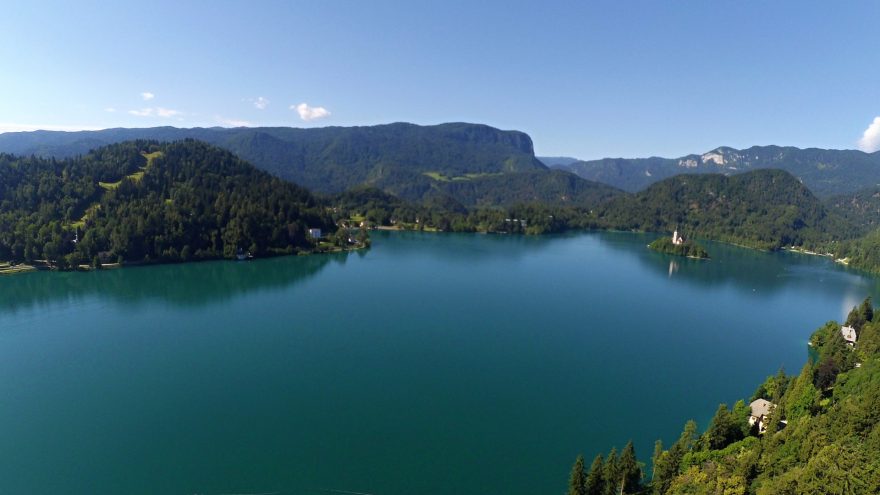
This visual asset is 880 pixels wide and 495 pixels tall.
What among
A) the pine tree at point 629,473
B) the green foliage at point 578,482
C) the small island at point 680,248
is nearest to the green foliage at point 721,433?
the pine tree at point 629,473

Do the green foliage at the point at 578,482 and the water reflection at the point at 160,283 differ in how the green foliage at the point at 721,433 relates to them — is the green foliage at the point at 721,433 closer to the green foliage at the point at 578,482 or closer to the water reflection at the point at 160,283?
the green foliage at the point at 578,482

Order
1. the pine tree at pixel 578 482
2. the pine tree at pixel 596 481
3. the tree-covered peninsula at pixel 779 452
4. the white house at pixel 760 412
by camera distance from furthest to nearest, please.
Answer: the white house at pixel 760 412 < the pine tree at pixel 596 481 < the pine tree at pixel 578 482 < the tree-covered peninsula at pixel 779 452

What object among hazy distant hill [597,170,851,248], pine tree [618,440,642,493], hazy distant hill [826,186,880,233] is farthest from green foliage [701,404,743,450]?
hazy distant hill [826,186,880,233]

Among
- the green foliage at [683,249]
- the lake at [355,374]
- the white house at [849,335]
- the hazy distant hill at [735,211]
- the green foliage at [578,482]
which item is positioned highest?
the hazy distant hill at [735,211]

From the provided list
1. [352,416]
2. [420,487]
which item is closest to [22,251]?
[352,416]

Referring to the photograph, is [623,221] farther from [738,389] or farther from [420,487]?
[420,487]

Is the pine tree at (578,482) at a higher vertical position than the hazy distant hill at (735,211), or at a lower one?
lower
